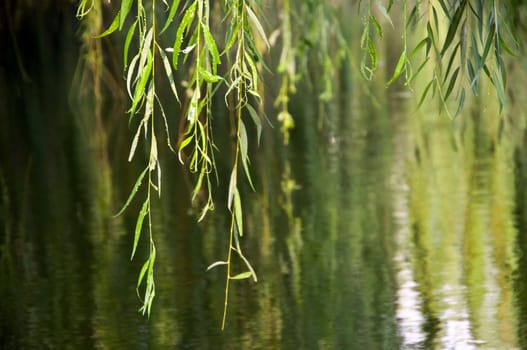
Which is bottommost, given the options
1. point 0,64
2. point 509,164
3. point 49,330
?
point 49,330

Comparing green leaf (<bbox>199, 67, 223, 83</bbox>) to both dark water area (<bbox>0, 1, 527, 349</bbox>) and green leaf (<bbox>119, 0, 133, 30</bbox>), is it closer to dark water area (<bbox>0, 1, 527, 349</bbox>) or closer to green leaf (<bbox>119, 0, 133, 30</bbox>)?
green leaf (<bbox>119, 0, 133, 30</bbox>)

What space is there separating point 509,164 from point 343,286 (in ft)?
8.70

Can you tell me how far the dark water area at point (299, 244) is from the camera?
4035 mm

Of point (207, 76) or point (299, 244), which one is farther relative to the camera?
point (299, 244)

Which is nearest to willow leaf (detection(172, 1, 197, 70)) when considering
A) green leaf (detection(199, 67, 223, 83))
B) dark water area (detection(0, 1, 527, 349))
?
green leaf (detection(199, 67, 223, 83))

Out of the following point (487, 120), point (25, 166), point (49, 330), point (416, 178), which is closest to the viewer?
point (49, 330)

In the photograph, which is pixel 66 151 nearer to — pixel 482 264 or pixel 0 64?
pixel 482 264

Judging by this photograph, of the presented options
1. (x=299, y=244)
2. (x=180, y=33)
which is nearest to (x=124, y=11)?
(x=180, y=33)

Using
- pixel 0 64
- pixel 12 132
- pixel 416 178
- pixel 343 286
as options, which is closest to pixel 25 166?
pixel 12 132

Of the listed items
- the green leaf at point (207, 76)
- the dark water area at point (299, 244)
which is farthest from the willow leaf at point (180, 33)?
the dark water area at point (299, 244)

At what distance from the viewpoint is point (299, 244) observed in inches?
208

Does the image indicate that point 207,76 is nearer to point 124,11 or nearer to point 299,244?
point 124,11

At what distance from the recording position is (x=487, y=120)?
349 inches

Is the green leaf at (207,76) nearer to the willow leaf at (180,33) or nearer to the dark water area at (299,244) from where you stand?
the willow leaf at (180,33)
